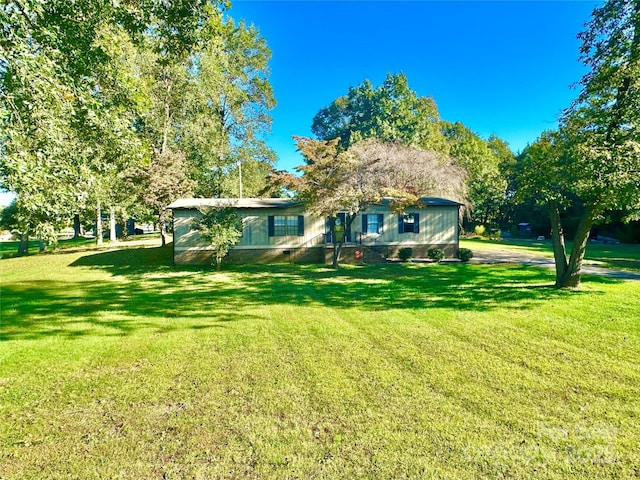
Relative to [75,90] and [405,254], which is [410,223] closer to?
[405,254]

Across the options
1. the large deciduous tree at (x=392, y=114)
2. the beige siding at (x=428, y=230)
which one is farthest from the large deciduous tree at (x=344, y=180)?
the large deciduous tree at (x=392, y=114)

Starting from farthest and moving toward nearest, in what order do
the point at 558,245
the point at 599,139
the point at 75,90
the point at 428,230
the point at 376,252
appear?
the point at 428,230 → the point at 376,252 → the point at 558,245 → the point at 599,139 → the point at 75,90

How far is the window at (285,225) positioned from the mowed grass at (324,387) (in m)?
8.09

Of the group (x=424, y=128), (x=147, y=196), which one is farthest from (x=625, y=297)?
(x=424, y=128)

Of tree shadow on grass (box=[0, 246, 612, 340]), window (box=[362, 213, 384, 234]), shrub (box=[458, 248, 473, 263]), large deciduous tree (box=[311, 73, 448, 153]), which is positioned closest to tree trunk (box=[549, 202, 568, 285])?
tree shadow on grass (box=[0, 246, 612, 340])

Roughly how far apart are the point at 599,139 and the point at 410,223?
385 inches

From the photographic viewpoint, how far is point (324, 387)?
4.14m

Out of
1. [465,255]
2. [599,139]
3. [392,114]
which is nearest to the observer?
[599,139]

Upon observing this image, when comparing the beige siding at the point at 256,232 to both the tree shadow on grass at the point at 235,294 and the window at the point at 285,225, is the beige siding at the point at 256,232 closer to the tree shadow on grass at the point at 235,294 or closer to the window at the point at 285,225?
the window at the point at 285,225

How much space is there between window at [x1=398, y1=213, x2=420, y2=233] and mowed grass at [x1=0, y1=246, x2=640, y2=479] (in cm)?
896

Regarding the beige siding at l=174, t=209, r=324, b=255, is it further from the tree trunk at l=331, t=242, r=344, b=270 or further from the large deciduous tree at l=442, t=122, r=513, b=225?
the large deciduous tree at l=442, t=122, r=513, b=225

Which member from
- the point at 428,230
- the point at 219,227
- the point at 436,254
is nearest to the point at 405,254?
the point at 436,254

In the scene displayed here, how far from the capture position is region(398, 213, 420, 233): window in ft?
57.2

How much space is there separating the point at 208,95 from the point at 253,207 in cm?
1108
